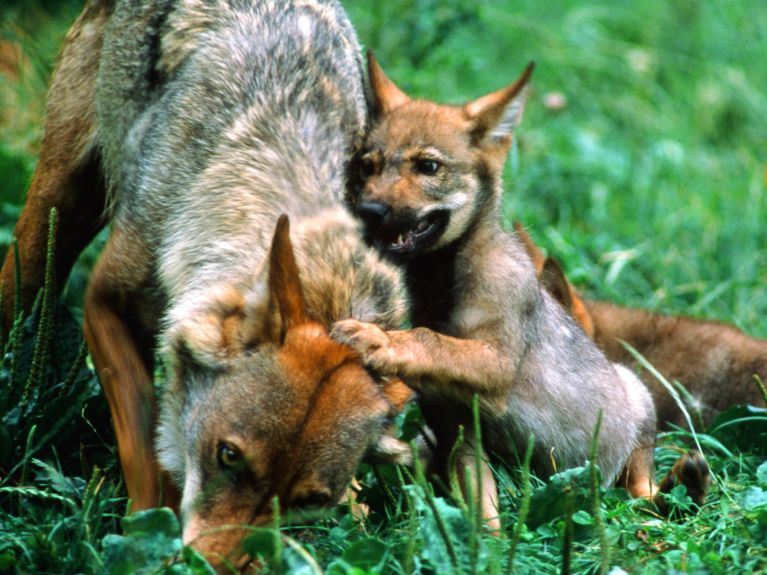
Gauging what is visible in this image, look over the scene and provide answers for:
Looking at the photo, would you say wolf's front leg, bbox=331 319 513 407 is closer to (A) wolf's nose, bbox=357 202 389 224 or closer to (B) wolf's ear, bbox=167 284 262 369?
(B) wolf's ear, bbox=167 284 262 369

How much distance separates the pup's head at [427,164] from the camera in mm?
4555

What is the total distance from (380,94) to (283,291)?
65.8 inches

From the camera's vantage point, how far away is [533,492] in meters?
4.27

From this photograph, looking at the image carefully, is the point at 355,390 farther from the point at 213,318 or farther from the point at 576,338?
the point at 576,338

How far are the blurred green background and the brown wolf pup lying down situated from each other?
2.19 feet

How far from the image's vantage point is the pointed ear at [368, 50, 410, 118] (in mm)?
5066

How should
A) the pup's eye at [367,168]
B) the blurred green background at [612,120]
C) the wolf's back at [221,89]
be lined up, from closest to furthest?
the wolf's back at [221,89]
the pup's eye at [367,168]
the blurred green background at [612,120]

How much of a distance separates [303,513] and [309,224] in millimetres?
1131

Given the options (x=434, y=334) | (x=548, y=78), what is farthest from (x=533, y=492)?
(x=548, y=78)

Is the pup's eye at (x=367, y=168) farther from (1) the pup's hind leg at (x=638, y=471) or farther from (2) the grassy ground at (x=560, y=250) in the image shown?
(1) the pup's hind leg at (x=638, y=471)

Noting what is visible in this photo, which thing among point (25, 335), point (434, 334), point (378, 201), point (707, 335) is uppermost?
point (378, 201)

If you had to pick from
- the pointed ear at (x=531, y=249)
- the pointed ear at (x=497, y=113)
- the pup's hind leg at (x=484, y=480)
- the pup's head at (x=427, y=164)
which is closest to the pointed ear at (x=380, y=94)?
the pup's head at (x=427, y=164)

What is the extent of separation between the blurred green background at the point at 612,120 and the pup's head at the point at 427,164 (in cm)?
102

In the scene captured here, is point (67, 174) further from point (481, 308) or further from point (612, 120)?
point (612, 120)
